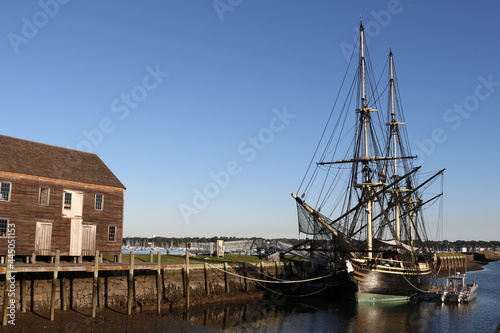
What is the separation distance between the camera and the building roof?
3625 centimetres

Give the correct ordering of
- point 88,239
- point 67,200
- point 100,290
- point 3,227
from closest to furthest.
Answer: point 100,290 → point 3,227 → point 67,200 → point 88,239

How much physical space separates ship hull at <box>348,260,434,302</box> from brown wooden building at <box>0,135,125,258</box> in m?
22.5

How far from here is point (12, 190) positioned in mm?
34844

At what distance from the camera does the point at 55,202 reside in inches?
1465

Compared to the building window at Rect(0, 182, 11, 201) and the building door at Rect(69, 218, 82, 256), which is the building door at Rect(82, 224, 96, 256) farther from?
the building window at Rect(0, 182, 11, 201)

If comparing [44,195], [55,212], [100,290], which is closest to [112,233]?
[55,212]

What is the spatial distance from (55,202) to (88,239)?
13.4ft

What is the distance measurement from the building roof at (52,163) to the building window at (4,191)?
1.08 meters

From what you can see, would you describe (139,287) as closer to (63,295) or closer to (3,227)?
(63,295)

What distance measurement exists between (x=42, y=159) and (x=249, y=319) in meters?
20.9

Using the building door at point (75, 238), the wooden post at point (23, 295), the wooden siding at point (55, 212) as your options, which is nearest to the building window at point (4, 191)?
the wooden siding at point (55, 212)

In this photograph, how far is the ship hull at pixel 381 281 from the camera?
150ft

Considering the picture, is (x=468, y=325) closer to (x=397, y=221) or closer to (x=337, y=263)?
(x=337, y=263)

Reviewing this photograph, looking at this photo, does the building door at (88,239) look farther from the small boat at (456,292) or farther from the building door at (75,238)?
the small boat at (456,292)
